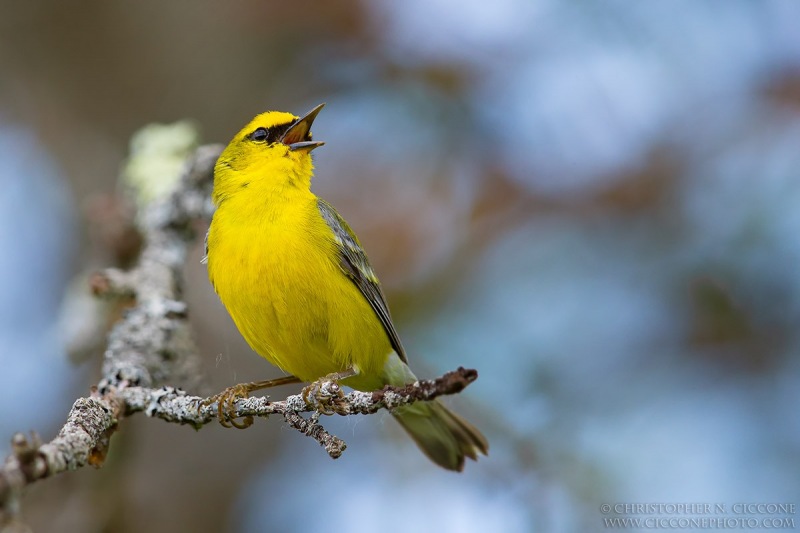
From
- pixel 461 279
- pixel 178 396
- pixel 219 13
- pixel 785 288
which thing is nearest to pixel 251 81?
pixel 219 13

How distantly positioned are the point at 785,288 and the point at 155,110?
553 cm

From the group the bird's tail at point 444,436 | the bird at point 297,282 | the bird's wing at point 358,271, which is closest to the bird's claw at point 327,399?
the bird at point 297,282

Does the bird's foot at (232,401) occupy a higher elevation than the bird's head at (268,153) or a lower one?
lower

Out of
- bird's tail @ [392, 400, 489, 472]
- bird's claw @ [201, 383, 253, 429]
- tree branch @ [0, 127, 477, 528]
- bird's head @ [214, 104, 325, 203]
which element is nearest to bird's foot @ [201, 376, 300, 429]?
bird's claw @ [201, 383, 253, 429]

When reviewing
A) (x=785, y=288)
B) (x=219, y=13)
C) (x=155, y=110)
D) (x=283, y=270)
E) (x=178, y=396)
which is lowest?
(x=178, y=396)

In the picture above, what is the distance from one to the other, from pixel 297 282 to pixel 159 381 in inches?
34.8

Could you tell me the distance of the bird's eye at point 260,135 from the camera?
15.5ft

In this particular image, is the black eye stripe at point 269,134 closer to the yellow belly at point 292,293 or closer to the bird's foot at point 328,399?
the yellow belly at point 292,293

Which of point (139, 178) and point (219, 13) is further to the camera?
point (219, 13)

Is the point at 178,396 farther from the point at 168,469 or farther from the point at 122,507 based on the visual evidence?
the point at 168,469

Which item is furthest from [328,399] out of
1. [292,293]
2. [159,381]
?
[159,381]

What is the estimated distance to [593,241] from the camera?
690cm

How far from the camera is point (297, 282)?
13.1 ft

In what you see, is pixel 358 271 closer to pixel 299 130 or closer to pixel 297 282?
pixel 297 282
